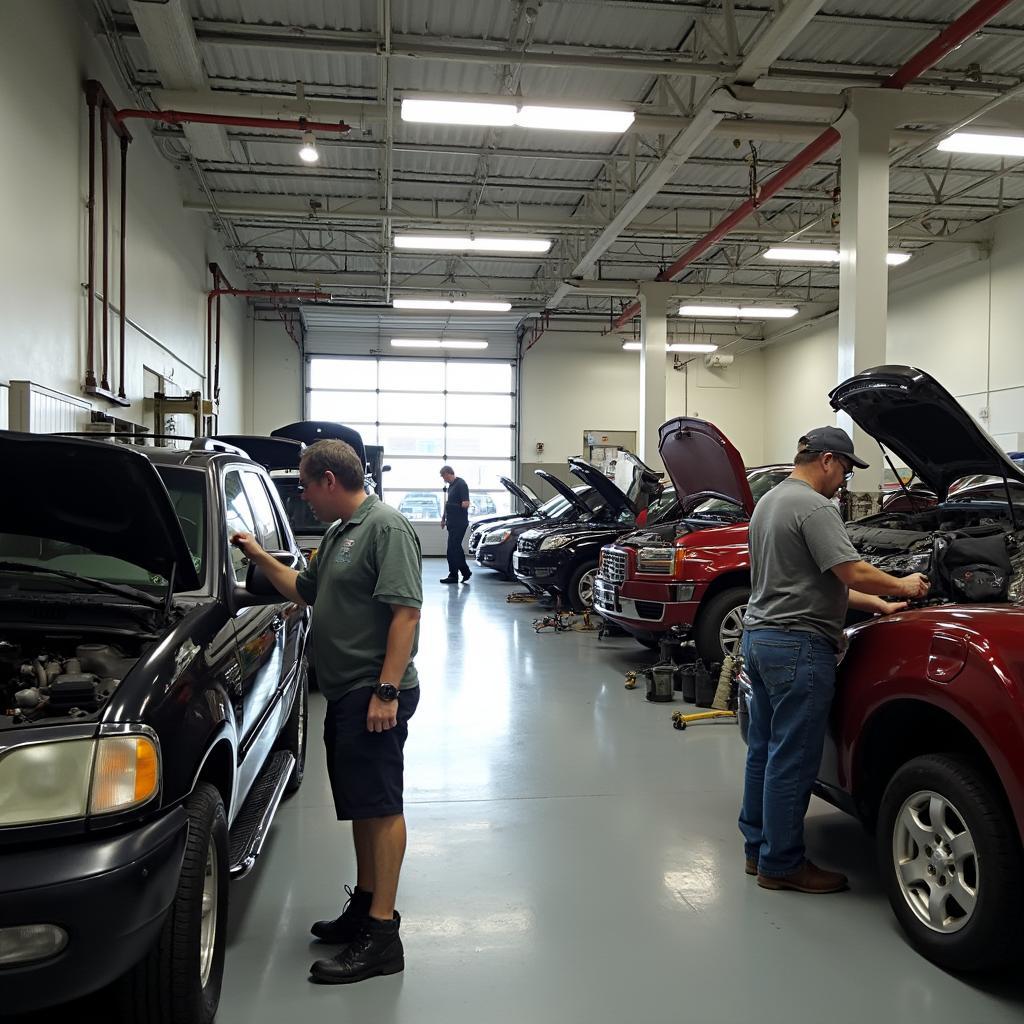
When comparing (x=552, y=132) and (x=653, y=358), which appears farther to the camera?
(x=653, y=358)

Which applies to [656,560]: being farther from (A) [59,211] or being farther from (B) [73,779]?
(A) [59,211]

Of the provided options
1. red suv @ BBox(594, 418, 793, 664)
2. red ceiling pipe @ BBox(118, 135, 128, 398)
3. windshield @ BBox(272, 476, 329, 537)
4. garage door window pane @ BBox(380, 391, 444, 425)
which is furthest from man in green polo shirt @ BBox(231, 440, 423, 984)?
garage door window pane @ BBox(380, 391, 444, 425)

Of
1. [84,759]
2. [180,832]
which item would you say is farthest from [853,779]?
[84,759]

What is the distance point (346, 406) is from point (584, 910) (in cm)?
1798

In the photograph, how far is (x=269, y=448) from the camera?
8273 mm

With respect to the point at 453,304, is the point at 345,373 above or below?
below

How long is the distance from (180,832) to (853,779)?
2199 millimetres

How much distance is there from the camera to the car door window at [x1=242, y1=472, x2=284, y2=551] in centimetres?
362

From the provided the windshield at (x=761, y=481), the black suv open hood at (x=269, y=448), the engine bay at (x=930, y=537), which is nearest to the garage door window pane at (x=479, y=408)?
the black suv open hood at (x=269, y=448)

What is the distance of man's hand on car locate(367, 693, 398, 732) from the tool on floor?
10.9 feet

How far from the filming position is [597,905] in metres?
3.02

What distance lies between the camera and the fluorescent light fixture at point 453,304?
1539cm

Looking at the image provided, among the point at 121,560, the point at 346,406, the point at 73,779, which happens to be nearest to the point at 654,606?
the point at 121,560

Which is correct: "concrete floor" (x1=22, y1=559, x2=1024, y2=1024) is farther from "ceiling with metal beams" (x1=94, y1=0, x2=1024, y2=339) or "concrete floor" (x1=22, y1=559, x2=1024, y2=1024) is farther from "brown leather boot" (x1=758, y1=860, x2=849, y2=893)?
"ceiling with metal beams" (x1=94, y1=0, x2=1024, y2=339)
